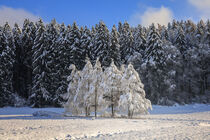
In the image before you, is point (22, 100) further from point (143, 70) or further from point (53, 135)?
point (53, 135)

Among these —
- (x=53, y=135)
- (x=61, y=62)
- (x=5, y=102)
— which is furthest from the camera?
(x=61, y=62)

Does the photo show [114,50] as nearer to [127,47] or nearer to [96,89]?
[127,47]

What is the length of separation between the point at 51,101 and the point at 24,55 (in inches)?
503

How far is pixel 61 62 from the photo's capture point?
3547cm

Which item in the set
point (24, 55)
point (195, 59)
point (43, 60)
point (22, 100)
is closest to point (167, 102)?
point (195, 59)

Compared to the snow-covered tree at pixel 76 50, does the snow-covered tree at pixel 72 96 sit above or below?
below

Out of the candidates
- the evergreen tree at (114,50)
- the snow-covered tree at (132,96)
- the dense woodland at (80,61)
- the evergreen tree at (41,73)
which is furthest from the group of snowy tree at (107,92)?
the evergreen tree at (114,50)

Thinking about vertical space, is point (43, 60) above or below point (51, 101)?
above

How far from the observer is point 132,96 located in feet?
68.9

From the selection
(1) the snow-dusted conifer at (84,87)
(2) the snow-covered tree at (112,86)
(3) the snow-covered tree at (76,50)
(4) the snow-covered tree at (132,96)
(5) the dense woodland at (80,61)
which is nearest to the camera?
(4) the snow-covered tree at (132,96)

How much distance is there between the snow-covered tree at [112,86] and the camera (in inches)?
888

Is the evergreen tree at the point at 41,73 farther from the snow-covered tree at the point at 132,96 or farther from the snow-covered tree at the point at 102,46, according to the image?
the snow-covered tree at the point at 132,96

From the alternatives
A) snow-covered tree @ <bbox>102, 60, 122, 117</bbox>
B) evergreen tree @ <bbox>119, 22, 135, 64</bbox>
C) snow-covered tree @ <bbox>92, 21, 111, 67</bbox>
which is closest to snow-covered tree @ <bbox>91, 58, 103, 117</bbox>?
snow-covered tree @ <bbox>102, 60, 122, 117</bbox>

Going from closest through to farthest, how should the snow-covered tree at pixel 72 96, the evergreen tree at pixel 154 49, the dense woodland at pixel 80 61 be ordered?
the snow-covered tree at pixel 72 96, the dense woodland at pixel 80 61, the evergreen tree at pixel 154 49
